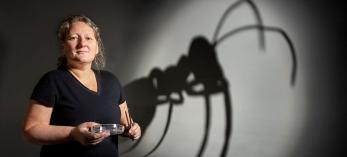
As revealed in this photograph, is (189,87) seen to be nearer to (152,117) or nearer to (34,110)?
(152,117)

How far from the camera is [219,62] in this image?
4.97 feet

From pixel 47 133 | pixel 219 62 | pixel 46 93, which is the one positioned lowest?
pixel 47 133

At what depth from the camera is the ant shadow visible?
59.2 inches

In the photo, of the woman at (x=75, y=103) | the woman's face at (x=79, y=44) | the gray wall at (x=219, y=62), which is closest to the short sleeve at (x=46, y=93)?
the woman at (x=75, y=103)

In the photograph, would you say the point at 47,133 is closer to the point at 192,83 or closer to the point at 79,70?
the point at 79,70

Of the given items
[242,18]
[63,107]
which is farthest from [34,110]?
[242,18]

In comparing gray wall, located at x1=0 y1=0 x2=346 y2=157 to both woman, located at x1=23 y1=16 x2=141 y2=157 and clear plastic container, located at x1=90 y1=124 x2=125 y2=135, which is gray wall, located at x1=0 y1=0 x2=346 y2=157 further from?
clear plastic container, located at x1=90 y1=124 x2=125 y2=135

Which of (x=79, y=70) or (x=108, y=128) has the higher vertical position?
(x=79, y=70)

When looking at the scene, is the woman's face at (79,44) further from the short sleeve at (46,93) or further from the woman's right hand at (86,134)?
the woman's right hand at (86,134)

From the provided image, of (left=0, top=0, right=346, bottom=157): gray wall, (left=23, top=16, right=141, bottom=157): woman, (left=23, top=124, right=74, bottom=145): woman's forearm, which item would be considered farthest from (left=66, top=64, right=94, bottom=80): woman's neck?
(left=0, top=0, right=346, bottom=157): gray wall

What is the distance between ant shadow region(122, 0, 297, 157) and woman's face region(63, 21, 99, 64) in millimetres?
542

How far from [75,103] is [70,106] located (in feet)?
0.05

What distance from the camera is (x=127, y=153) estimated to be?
1.54m

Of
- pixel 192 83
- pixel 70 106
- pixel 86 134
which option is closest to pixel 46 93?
pixel 70 106
